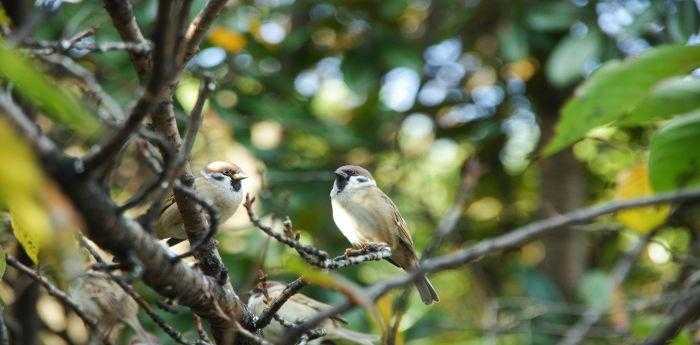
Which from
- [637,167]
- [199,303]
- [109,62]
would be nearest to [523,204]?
[109,62]

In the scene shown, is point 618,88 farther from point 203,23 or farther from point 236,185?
Result: point 236,185

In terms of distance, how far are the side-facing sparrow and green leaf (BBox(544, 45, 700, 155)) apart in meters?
2.21

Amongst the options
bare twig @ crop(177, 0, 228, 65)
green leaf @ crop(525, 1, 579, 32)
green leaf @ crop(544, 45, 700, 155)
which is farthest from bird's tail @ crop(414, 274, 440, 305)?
green leaf @ crop(544, 45, 700, 155)

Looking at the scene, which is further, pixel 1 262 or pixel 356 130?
pixel 356 130

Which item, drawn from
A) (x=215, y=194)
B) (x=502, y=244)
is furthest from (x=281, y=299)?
(x=215, y=194)

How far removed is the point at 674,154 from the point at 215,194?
259cm

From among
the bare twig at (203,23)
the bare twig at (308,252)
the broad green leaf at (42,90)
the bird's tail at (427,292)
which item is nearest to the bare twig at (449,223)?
the bare twig at (308,252)

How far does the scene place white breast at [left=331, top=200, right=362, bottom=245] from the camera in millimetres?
3840

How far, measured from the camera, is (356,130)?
5223 millimetres

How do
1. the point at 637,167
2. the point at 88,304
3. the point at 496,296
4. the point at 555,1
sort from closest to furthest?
1. the point at 637,167
2. the point at 88,304
3. the point at 555,1
4. the point at 496,296

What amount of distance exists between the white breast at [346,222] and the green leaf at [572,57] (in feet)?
3.82

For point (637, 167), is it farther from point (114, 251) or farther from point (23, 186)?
point (23, 186)

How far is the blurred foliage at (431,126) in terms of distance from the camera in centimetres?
439

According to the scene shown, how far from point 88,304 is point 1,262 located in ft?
5.26
